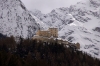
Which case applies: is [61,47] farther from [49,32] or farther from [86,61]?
[49,32]

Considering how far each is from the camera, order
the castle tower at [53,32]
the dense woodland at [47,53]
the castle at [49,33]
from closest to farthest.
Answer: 1. the dense woodland at [47,53]
2. the castle at [49,33]
3. the castle tower at [53,32]

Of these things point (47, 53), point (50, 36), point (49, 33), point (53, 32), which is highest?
point (53, 32)

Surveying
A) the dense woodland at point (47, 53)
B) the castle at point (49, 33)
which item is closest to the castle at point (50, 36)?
the castle at point (49, 33)

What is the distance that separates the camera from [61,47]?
5689 inches

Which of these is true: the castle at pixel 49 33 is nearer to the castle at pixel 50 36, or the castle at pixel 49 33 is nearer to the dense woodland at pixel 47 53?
the castle at pixel 50 36

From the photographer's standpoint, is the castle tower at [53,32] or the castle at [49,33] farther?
the castle tower at [53,32]

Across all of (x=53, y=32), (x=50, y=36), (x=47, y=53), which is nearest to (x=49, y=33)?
(x=50, y=36)

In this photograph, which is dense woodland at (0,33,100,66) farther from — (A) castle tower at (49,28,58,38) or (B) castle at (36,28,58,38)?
(A) castle tower at (49,28,58,38)

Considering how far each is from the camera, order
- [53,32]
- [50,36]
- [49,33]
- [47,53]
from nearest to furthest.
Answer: [47,53] < [50,36] < [49,33] < [53,32]

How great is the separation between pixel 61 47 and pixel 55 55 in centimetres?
1236

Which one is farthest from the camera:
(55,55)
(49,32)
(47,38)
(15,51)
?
(49,32)

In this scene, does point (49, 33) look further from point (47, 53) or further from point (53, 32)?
point (47, 53)

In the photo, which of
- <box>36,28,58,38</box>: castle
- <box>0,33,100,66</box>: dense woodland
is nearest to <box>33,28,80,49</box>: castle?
<box>36,28,58,38</box>: castle

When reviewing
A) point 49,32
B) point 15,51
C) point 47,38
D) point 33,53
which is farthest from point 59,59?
point 49,32
